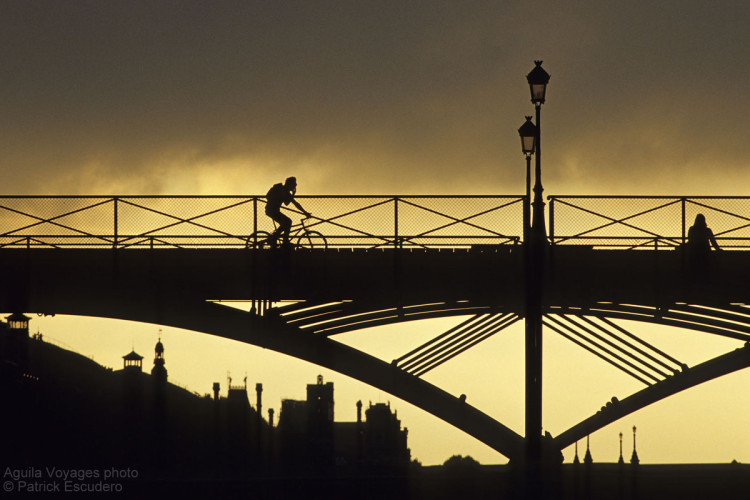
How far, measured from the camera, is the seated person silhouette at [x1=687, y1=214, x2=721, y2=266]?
24.9m

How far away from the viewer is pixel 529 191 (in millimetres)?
23703

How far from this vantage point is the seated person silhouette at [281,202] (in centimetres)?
2464

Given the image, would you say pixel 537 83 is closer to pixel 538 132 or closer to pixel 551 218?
pixel 538 132

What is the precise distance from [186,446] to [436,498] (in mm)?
95740

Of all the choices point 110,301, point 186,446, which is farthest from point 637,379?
point 186,446

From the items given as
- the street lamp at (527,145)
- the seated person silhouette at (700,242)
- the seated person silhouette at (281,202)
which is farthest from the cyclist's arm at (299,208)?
the seated person silhouette at (700,242)

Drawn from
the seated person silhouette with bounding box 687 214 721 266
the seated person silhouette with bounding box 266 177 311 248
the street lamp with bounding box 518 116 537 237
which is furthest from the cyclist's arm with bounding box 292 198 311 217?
the seated person silhouette with bounding box 687 214 721 266

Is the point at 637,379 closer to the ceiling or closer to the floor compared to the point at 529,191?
closer to the floor

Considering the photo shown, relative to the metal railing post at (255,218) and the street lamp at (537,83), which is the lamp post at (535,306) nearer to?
the street lamp at (537,83)

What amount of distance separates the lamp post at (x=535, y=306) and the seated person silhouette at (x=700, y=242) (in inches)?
181

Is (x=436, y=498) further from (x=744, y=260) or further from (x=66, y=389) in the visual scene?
(x=66, y=389)

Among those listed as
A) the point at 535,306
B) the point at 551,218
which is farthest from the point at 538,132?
the point at 551,218

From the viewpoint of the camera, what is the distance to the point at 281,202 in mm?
24750

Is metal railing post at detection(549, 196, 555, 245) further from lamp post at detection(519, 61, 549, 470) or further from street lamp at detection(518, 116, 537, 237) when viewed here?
lamp post at detection(519, 61, 549, 470)
